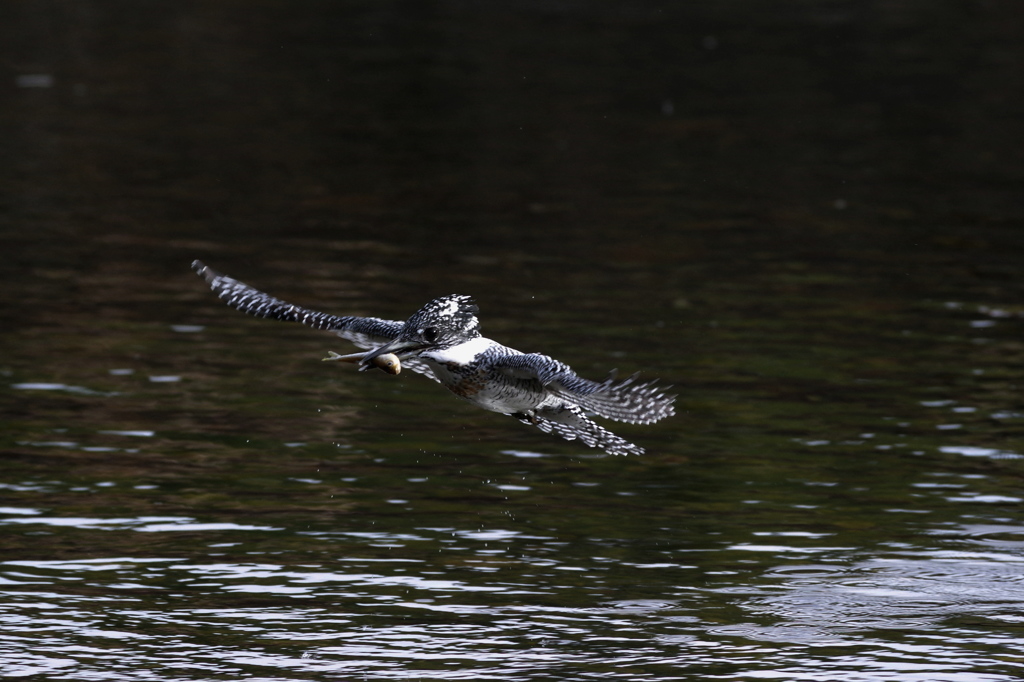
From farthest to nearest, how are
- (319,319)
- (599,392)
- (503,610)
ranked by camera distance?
(503,610), (319,319), (599,392)

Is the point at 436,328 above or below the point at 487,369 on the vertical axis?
above

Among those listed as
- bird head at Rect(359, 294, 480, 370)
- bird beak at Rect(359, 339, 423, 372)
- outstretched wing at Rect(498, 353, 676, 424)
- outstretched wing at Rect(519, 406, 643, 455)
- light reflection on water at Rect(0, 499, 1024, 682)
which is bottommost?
light reflection on water at Rect(0, 499, 1024, 682)

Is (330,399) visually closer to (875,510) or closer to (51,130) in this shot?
(875,510)

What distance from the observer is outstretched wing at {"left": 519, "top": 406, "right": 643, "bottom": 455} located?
1149 cm

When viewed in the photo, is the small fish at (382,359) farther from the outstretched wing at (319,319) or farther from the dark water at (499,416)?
the dark water at (499,416)

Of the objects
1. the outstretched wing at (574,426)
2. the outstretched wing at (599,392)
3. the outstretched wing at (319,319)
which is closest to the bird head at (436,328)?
the outstretched wing at (319,319)

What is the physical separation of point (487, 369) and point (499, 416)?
6.82 metres

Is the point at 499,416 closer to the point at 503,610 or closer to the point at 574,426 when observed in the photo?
the point at 503,610

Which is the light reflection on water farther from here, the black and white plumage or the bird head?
the bird head

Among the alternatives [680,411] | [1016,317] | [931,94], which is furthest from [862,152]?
[680,411]

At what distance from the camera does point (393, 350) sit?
10.9 meters

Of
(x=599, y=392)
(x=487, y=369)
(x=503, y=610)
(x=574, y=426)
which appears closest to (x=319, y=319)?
(x=487, y=369)

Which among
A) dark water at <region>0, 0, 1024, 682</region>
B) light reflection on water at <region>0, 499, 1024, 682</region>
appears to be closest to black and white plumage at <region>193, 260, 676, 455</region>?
light reflection on water at <region>0, 499, 1024, 682</region>

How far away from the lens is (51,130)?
1340 inches
